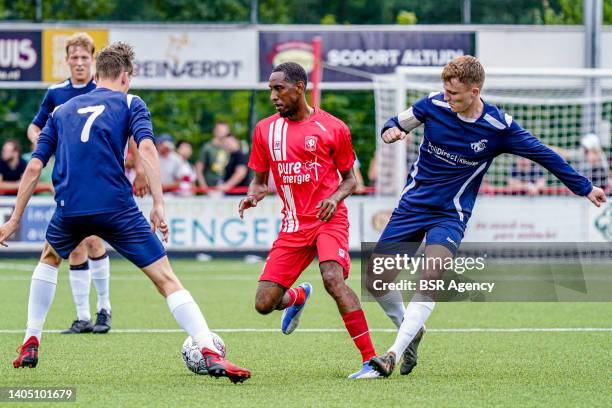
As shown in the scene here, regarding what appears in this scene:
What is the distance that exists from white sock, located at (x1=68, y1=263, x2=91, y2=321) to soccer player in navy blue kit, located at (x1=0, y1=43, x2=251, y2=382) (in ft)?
8.44

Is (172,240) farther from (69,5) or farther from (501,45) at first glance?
(69,5)

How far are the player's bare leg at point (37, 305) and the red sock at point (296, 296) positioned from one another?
1615 millimetres

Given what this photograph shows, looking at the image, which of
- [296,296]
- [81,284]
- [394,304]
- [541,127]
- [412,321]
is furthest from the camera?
[541,127]

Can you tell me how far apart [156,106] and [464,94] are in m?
23.6

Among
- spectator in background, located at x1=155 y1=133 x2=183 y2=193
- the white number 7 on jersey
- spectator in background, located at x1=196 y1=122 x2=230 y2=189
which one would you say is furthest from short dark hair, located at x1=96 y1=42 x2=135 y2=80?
spectator in background, located at x1=196 y1=122 x2=230 y2=189

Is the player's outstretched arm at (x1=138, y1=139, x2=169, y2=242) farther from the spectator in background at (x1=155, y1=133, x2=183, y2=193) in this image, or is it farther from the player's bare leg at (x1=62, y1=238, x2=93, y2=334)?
the spectator in background at (x1=155, y1=133, x2=183, y2=193)

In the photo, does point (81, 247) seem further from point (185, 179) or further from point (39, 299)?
point (185, 179)

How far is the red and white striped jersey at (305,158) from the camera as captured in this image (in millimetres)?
7656

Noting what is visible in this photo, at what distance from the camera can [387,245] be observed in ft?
25.7

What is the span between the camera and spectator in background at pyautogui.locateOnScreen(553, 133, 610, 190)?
1744 centimetres

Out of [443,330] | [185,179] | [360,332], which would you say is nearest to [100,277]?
[443,330]

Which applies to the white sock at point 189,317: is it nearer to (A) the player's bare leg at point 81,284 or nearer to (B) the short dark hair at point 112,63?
(B) the short dark hair at point 112,63

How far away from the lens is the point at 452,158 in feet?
25.2

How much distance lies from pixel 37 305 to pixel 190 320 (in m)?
1.11
